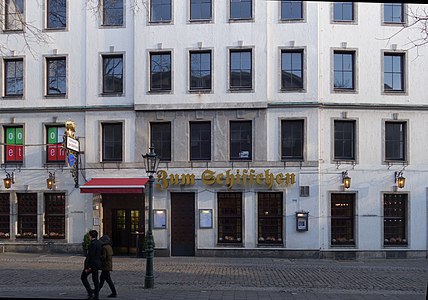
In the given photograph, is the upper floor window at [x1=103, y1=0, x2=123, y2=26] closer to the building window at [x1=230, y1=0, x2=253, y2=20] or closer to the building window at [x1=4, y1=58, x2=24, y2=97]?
the building window at [x1=4, y1=58, x2=24, y2=97]

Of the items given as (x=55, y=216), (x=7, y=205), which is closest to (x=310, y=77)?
(x=55, y=216)

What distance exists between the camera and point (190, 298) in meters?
12.5

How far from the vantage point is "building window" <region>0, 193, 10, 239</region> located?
24.0m

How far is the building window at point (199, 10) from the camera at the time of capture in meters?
23.4

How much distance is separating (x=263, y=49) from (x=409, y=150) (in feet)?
27.7

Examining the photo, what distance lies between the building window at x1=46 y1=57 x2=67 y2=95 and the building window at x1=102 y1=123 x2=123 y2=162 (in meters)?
2.99

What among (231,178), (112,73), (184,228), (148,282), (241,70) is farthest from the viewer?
(112,73)

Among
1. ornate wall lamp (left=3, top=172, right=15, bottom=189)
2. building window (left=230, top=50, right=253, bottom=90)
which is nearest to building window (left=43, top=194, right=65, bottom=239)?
ornate wall lamp (left=3, top=172, right=15, bottom=189)

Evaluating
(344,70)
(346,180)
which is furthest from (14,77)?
(346,180)

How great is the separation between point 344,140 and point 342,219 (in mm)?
3764

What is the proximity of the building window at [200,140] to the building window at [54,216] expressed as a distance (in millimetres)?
6824

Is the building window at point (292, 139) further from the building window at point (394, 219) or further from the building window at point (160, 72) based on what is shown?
the building window at point (160, 72)

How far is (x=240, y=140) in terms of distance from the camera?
23188 millimetres

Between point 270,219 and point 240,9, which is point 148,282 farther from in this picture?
point 240,9
